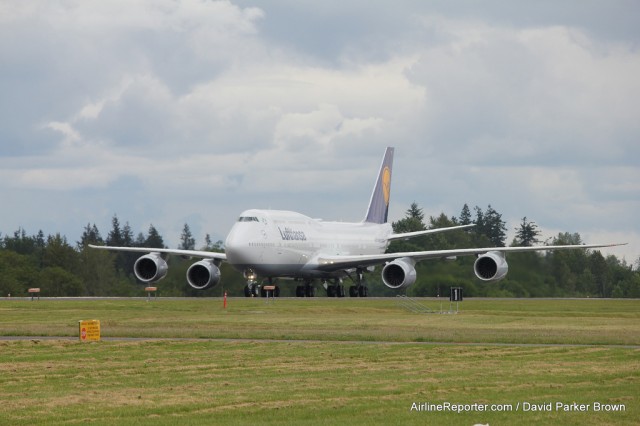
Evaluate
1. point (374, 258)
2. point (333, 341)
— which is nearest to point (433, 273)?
point (374, 258)

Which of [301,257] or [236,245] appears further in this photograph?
[301,257]

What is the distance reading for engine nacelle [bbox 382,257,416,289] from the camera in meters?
68.2

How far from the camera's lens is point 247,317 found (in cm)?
5003

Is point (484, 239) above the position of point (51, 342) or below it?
above

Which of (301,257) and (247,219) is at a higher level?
(247,219)

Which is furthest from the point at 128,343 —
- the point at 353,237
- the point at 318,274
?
the point at 353,237

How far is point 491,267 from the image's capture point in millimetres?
66875

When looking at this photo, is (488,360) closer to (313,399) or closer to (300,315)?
(313,399)

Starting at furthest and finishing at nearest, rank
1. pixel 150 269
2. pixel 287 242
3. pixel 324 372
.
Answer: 1. pixel 287 242
2. pixel 150 269
3. pixel 324 372

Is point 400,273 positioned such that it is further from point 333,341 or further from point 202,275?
point 333,341

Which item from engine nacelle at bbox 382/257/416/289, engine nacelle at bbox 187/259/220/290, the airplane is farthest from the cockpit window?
engine nacelle at bbox 382/257/416/289

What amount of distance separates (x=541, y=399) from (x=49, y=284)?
291 feet

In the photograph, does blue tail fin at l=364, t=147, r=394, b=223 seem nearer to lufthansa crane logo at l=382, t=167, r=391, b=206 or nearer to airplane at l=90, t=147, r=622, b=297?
lufthansa crane logo at l=382, t=167, r=391, b=206

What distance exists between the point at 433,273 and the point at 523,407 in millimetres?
51791
